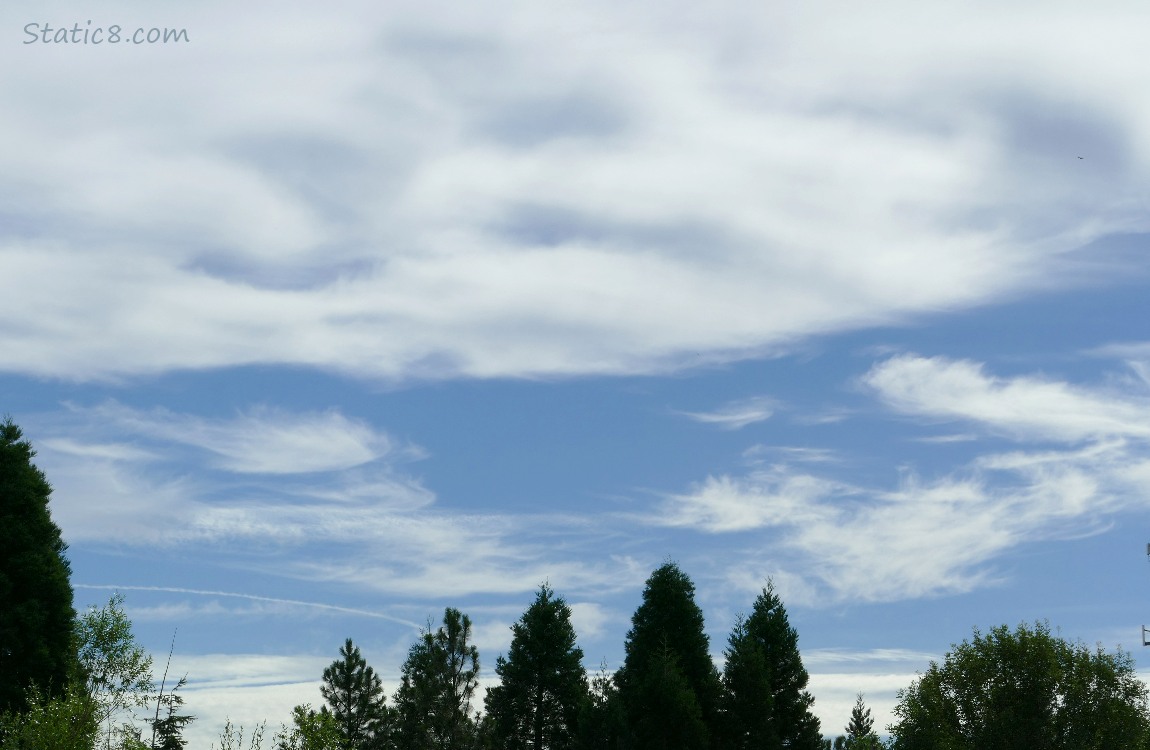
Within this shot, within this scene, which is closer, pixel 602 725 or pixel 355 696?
pixel 602 725

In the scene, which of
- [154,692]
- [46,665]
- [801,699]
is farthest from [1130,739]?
[46,665]

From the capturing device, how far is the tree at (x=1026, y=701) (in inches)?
2894

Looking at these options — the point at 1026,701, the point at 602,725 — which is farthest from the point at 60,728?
the point at 1026,701

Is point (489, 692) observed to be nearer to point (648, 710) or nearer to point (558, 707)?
point (558, 707)

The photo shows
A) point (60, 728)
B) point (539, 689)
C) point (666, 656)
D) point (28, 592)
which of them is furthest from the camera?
point (539, 689)

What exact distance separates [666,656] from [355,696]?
1323 inches

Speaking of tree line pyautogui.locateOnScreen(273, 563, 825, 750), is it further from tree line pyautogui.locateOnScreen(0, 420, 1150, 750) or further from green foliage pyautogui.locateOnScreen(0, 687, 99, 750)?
green foliage pyautogui.locateOnScreen(0, 687, 99, 750)

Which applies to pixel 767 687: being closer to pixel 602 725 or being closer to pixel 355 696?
pixel 602 725

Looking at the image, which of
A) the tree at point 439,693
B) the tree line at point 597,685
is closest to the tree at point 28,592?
the tree line at point 597,685

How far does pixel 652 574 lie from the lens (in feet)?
224

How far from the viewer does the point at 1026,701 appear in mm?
75000

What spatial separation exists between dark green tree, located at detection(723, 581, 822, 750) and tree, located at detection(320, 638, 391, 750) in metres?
30.8

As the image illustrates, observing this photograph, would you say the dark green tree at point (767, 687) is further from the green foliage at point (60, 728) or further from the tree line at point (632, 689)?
the green foliage at point (60, 728)

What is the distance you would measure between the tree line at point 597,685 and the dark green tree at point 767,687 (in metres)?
0.08
